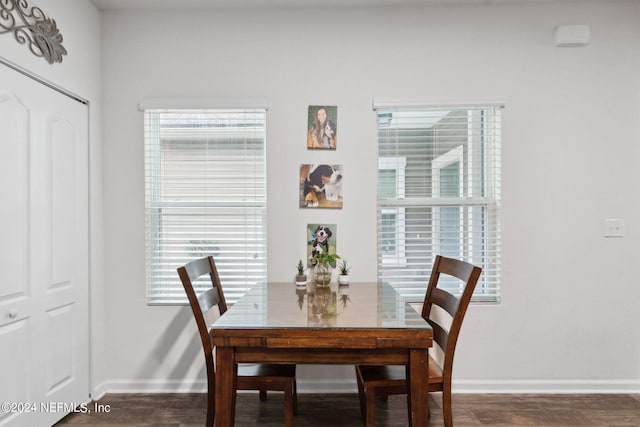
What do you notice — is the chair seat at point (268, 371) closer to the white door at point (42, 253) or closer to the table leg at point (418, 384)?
the table leg at point (418, 384)

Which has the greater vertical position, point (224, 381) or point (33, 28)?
point (33, 28)

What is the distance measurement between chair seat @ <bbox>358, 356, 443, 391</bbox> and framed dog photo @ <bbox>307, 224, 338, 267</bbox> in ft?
2.74

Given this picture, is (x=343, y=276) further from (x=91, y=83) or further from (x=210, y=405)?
(x=91, y=83)

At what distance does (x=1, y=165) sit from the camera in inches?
67.1

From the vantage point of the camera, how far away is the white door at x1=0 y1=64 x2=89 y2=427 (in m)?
1.74

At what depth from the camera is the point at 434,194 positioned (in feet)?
8.13

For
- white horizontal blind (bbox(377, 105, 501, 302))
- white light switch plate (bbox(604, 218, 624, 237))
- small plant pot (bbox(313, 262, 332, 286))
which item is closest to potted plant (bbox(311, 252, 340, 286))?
small plant pot (bbox(313, 262, 332, 286))

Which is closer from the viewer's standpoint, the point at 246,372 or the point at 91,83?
the point at 246,372

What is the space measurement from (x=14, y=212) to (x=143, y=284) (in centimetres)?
90

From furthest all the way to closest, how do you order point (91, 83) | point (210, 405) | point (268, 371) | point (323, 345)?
point (91, 83), point (210, 405), point (268, 371), point (323, 345)

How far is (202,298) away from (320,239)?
2.86 ft

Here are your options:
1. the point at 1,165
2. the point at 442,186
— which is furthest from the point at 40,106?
the point at 442,186

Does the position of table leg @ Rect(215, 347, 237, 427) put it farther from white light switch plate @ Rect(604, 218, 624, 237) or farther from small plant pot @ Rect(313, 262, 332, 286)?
white light switch plate @ Rect(604, 218, 624, 237)

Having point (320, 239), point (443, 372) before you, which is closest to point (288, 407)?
point (443, 372)
